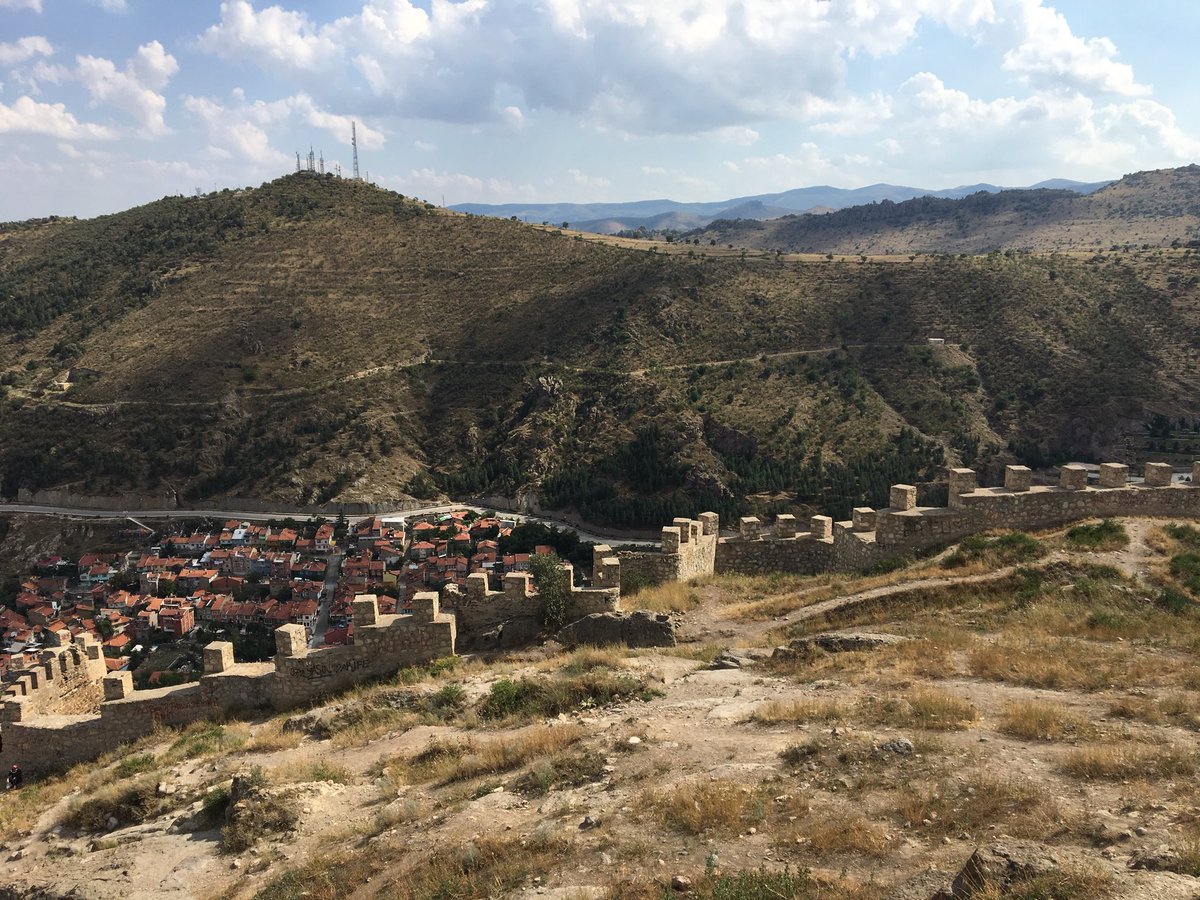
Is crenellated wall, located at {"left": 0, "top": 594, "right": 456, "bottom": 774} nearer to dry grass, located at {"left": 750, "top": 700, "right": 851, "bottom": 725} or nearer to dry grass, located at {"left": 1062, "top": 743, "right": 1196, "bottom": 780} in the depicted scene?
dry grass, located at {"left": 750, "top": 700, "right": 851, "bottom": 725}

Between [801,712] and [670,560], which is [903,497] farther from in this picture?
[801,712]

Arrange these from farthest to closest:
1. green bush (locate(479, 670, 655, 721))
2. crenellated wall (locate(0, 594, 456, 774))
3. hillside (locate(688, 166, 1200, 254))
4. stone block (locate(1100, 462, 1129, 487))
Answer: hillside (locate(688, 166, 1200, 254))
stone block (locate(1100, 462, 1129, 487))
crenellated wall (locate(0, 594, 456, 774))
green bush (locate(479, 670, 655, 721))

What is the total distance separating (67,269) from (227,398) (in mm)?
41164

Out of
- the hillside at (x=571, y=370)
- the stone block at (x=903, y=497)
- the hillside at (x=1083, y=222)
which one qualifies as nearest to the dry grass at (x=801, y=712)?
the stone block at (x=903, y=497)

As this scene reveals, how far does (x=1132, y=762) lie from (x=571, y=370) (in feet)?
212

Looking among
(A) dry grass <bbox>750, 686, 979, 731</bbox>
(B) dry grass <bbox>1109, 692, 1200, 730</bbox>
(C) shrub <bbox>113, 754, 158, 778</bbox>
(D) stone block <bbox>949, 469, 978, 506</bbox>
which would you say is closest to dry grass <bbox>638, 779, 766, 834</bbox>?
(A) dry grass <bbox>750, 686, 979, 731</bbox>

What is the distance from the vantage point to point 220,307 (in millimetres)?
76688

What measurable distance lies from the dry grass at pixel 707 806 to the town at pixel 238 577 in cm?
3054

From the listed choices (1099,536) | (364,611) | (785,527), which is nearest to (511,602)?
(364,611)

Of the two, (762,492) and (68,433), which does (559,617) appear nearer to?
(762,492)

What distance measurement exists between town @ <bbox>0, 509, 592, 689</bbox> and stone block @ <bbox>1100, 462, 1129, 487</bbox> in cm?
2842

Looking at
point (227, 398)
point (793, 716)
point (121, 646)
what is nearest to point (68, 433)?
point (227, 398)

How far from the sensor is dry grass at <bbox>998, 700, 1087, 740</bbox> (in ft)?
24.4

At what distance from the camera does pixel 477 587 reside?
1317 cm
